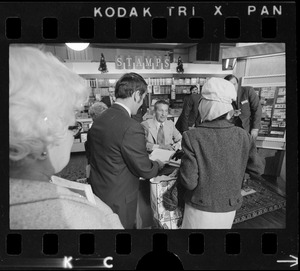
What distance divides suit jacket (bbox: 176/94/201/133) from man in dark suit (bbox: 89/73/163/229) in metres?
0.18

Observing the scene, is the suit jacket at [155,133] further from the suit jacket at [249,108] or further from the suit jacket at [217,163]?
the suit jacket at [249,108]

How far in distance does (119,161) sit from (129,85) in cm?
35

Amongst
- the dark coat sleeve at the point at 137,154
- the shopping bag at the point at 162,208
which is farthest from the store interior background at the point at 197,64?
the shopping bag at the point at 162,208

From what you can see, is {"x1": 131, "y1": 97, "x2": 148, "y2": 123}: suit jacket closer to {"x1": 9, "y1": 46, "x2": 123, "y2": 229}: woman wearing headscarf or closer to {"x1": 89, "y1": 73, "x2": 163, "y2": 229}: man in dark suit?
{"x1": 89, "y1": 73, "x2": 163, "y2": 229}: man in dark suit

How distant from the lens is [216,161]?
1197mm

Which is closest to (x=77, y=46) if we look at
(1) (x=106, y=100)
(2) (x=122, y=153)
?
(1) (x=106, y=100)

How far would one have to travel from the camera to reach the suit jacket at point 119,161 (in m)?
1.18

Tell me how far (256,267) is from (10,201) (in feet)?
3.73

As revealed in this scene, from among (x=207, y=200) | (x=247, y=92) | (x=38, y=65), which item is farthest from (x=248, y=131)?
(x=38, y=65)

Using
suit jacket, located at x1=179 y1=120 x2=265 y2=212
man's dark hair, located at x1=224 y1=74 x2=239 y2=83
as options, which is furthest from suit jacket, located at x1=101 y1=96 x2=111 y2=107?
man's dark hair, located at x1=224 y1=74 x2=239 y2=83

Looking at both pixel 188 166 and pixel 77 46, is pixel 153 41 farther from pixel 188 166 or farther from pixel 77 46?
pixel 188 166

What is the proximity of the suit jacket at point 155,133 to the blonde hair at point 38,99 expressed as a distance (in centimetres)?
31

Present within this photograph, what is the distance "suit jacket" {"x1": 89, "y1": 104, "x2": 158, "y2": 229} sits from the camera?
1.18 m

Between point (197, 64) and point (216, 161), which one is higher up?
point (197, 64)
